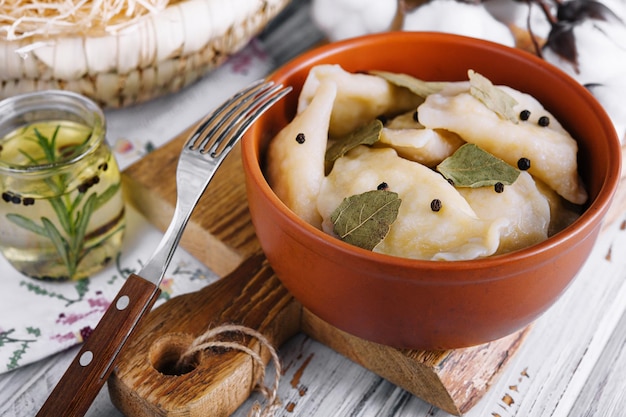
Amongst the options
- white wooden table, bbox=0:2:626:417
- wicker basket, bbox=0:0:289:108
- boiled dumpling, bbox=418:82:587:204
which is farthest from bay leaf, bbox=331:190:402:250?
wicker basket, bbox=0:0:289:108

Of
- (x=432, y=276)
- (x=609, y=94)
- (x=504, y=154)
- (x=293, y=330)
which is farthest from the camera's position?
(x=609, y=94)

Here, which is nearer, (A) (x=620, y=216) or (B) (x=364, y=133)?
(B) (x=364, y=133)

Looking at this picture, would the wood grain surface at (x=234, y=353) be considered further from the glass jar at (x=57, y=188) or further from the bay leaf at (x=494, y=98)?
the bay leaf at (x=494, y=98)

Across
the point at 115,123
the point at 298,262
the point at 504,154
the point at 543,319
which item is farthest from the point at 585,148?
the point at 115,123

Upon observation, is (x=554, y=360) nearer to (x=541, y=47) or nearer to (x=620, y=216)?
(x=620, y=216)

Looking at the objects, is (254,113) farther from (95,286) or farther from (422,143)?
(95,286)

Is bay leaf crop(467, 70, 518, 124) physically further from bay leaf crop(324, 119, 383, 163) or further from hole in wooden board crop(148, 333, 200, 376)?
hole in wooden board crop(148, 333, 200, 376)

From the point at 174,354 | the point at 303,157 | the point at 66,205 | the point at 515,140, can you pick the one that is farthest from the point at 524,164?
the point at 66,205

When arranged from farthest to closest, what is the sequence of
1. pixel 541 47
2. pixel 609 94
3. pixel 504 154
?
pixel 541 47 → pixel 609 94 → pixel 504 154

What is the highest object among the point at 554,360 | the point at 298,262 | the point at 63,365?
the point at 298,262
